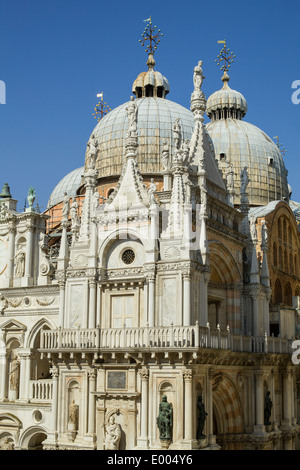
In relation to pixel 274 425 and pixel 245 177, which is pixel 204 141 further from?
pixel 274 425

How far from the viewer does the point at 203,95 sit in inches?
1447

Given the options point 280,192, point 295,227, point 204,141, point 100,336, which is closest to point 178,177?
point 204,141

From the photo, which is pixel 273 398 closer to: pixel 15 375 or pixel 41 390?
pixel 41 390

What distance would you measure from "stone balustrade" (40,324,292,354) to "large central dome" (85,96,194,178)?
14.3 metres

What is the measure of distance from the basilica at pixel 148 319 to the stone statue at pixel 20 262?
71mm

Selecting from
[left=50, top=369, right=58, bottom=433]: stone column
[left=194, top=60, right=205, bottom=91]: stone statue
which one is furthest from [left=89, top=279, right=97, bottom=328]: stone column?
[left=194, top=60, right=205, bottom=91]: stone statue

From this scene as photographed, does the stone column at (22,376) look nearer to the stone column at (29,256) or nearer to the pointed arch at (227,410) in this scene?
the stone column at (29,256)

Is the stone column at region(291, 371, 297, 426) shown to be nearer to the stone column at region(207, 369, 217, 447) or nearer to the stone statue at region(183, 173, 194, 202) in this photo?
the stone column at region(207, 369, 217, 447)

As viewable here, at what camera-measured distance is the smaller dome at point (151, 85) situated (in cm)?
4808

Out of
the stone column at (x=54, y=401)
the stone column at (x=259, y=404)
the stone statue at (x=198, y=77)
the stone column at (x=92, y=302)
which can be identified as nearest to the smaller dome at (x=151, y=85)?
the stone statue at (x=198, y=77)

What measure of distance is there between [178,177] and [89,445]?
12.2 metres

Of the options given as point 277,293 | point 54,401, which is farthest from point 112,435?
point 277,293

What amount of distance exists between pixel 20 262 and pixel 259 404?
1500cm

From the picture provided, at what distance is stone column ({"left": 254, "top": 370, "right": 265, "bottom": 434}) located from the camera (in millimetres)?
35500
